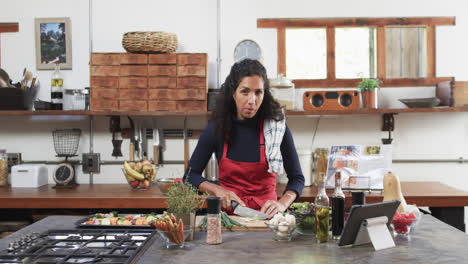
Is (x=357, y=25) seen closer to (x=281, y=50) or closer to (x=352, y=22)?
(x=352, y=22)

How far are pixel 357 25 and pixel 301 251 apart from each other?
2809mm

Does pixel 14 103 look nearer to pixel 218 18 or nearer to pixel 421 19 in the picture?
pixel 218 18

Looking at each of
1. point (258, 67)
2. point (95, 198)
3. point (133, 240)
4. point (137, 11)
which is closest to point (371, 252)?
point (133, 240)

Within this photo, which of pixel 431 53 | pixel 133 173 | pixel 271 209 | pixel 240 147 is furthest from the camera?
pixel 431 53

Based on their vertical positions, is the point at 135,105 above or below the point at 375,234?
above

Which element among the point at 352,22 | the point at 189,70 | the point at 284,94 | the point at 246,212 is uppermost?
the point at 352,22

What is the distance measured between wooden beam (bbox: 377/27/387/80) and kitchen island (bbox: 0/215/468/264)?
227 cm

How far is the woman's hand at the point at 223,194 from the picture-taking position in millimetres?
2350

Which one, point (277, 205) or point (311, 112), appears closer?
point (277, 205)

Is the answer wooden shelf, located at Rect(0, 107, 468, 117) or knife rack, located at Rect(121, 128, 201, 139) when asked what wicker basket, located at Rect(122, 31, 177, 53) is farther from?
knife rack, located at Rect(121, 128, 201, 139)

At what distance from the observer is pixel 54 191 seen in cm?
351

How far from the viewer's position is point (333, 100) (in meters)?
3.59

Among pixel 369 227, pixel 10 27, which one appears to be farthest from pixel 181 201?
pixel 10 27

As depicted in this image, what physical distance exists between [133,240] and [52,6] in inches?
120
